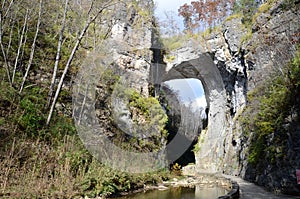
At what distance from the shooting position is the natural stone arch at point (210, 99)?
18491mm

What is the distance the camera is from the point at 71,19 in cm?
1023

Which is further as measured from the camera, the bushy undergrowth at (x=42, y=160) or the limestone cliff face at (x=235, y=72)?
the limestone cliff face at (x=235, y=72)

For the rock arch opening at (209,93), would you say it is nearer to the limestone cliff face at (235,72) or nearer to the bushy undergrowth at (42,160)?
the limestone cliff face at (235,72)

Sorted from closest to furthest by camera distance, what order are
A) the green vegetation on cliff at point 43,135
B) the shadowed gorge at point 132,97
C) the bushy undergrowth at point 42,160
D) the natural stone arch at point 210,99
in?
the bushy undergrowth at point 42,160 → the green vegetation on cliff at point 43,135 → the shadowed gorge at point 132,97 → the natural stone arch at point 210,99

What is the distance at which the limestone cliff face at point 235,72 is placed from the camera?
888 cm

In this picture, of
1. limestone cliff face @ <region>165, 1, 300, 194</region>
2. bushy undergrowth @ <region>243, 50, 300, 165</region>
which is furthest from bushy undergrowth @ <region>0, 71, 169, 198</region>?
limestone cliff face @ <region>165, 1, 300, 194</region>

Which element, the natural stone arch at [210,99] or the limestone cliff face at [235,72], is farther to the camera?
the natural stone arch at [210,99]

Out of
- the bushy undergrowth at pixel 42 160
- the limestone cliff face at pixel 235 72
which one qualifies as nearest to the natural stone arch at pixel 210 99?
the limestone cliff face at pixel 235 72

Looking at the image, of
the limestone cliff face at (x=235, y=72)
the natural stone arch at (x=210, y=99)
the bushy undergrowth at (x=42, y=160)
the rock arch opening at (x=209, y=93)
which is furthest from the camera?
the natural stone arch at (x=210, y=99)

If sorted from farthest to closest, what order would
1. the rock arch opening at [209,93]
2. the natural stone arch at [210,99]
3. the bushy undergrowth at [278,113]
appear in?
1. the natural stone arch at [210,99]
2. the rock arch opening at [209,93]
3. the bushy undergrowth at [278,113]

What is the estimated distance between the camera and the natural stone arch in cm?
1849

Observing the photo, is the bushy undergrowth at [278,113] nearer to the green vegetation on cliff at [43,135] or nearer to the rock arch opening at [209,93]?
the green vegetation on cliff at [43,135]

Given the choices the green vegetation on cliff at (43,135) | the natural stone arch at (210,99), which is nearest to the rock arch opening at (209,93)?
the natural stone arch at (210,99)

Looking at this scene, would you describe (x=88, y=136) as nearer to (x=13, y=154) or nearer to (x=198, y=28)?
(x=13, y=154)
